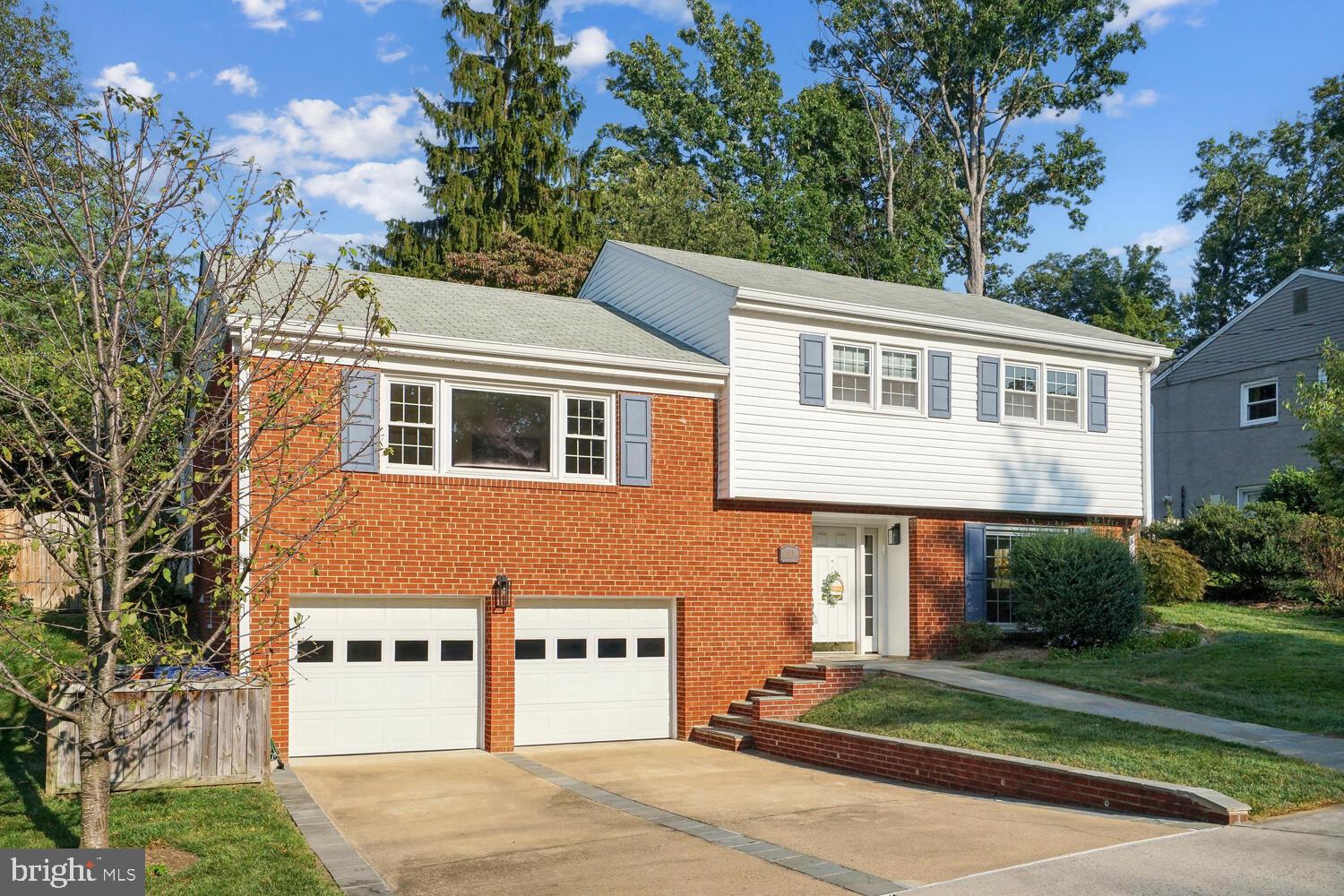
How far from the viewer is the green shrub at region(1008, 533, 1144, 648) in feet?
58.2

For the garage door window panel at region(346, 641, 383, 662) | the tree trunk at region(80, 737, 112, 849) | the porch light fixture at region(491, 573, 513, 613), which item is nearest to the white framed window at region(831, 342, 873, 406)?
the porch light fixture at region(491, 573, 513, 613)

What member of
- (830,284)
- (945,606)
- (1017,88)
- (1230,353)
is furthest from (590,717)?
(1017,88)

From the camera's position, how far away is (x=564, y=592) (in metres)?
16.0

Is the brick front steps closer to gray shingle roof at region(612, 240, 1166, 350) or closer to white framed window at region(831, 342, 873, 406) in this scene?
white framed window at region(831, 342, 873, 406)

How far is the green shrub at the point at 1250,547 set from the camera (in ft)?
76.9

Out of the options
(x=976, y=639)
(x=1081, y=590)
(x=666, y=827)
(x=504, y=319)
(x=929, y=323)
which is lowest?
(x=666, y=827)

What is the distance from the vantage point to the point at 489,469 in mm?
15484

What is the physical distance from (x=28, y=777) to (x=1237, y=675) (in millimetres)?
14205

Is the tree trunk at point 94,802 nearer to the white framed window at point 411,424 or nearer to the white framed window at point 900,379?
the white framed window at point 411,424

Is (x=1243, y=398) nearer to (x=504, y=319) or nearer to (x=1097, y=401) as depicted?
(x=1097, y=401)

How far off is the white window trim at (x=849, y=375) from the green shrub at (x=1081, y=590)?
3.45 m

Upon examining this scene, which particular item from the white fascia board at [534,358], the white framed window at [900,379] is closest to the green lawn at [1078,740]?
the white framed window at [900,379]

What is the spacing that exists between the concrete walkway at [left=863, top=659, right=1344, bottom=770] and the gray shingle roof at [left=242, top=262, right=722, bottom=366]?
17.7ft

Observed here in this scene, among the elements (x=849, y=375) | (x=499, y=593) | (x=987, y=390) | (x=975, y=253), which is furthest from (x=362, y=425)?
(x=975, y=253)
